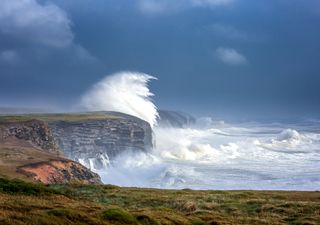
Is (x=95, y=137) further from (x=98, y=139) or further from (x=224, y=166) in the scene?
(x=224, y=166)

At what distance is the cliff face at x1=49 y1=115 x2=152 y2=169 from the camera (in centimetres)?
9931

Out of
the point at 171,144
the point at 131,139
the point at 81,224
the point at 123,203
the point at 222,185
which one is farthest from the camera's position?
the point at 171,144

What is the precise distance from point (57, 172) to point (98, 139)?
44811mm

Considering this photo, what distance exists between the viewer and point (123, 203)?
2894cm

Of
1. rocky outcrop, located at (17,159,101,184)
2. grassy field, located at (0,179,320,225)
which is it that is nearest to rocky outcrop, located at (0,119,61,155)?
rocky outcrop, located at (17,159,101,184)

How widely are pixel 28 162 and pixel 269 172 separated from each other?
135ft

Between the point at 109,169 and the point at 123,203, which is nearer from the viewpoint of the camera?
the point at 123,203

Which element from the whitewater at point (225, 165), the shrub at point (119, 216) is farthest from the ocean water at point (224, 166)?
the shrub at point (119, 216)

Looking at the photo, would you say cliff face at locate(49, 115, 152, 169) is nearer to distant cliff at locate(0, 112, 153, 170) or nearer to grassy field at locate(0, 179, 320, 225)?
distant cliff at locate(0, 112, 153, 170)

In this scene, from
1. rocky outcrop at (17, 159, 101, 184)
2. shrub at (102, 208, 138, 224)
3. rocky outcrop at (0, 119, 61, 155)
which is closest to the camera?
shrub at (102, 208, 138, 224)

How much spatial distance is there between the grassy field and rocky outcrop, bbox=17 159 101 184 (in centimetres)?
1628

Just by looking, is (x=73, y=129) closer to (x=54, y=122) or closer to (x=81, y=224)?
(x=54, y=122)

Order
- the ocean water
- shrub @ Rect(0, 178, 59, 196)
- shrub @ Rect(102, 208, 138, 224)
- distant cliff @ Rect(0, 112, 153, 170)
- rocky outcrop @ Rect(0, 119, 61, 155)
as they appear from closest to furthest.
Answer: shrub @ Rect(102, 208, 138, 224), shrub @ Rect(0, 178, 59, 196), the ocean water, rocky outcrop @ Rect(0, 119, 61, 155), distant cliff @ Rect(0, 112, 153, 170)

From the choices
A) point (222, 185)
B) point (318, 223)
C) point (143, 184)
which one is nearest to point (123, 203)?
point (318, 223)
